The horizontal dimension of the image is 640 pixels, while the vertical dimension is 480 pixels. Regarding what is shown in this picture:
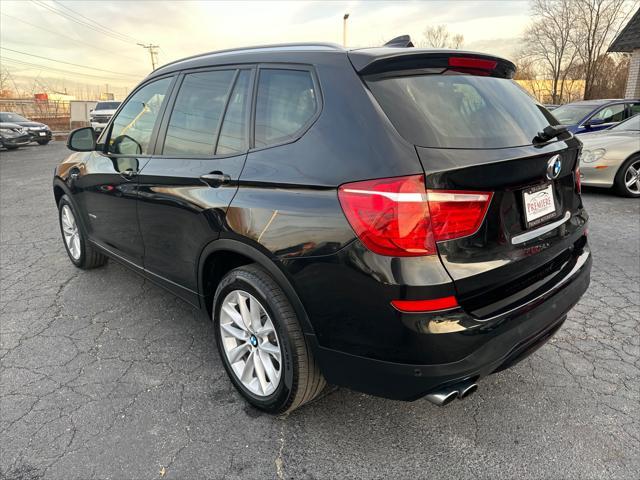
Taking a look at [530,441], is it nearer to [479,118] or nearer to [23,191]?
[479,118]

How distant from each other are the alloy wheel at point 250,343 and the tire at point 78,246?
217 cm

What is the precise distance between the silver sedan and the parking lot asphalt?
464 cm

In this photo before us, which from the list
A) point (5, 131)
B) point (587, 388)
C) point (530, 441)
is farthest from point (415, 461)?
point (5, 131)

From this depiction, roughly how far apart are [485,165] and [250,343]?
148 cm

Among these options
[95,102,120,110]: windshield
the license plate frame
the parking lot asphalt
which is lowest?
the parking lot asphalt

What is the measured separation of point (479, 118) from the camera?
2.06 metres

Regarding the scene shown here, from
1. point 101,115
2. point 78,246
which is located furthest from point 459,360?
point 101,115

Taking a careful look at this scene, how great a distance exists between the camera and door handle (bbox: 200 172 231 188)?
7.69 ft

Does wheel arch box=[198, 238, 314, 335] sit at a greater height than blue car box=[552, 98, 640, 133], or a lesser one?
lesser

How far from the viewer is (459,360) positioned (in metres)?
1.77

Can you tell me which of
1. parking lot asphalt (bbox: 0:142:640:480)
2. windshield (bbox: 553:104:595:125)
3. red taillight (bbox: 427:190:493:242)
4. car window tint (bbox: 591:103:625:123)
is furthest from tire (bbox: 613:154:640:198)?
red taillight (bbox: 427:190:493:242)

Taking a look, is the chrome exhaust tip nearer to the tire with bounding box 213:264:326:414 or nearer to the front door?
the tire with bounding box 213:264:326:414

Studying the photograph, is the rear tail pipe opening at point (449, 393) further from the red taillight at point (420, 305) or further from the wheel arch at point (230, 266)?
the wheel arch at point (230, 266)

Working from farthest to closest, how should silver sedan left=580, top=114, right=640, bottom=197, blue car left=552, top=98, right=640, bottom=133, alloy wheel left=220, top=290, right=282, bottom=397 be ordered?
blue car left=552, top=98, right=640, bottom=133 < silver sedan left=580, top=114, right=640, bottom=197 < alloy wheel left=220, top=290, right=282, bottom=397
